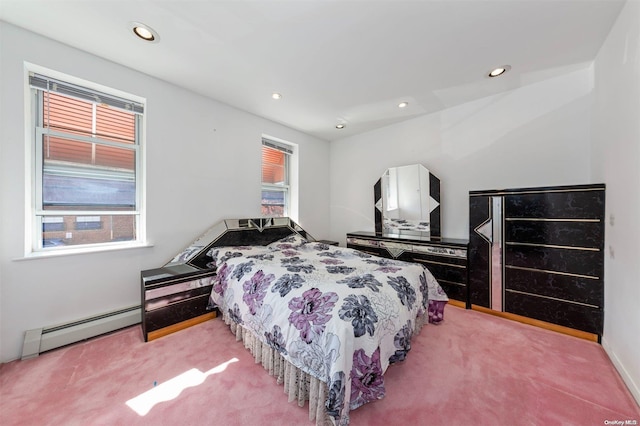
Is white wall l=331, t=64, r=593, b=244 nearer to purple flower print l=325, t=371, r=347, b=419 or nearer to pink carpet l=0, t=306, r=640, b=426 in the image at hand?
pink carpet l=0, t=306, r=640, b=426

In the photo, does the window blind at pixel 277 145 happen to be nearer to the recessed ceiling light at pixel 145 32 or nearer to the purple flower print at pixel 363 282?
the recessed ceiling light at pixel 145 32

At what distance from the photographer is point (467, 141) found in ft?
10.5

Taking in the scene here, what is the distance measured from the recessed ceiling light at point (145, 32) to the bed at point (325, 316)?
2.14 m

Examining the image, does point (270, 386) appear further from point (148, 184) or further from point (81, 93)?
point (81, 93)

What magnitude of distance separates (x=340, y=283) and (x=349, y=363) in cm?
56

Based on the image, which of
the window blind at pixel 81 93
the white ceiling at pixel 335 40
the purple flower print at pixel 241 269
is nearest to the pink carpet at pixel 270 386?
the purple flower print at pixel 241 269

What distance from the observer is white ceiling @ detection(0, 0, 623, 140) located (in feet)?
A: 5.45

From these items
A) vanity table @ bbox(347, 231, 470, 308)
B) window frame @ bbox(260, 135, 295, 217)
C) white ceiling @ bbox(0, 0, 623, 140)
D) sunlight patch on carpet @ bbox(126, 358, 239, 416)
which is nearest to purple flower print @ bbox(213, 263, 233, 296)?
sunlight patch on carpet @ bbox(126, 358, 239, 416)

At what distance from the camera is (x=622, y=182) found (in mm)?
1765

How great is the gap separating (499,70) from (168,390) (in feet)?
13.5

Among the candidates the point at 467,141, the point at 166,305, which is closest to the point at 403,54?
the point at 467,141

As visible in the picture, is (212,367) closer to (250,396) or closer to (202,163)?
(250,396)

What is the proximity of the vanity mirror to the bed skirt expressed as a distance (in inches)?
Answer: 65.6

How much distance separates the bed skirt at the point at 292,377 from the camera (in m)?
1.33
